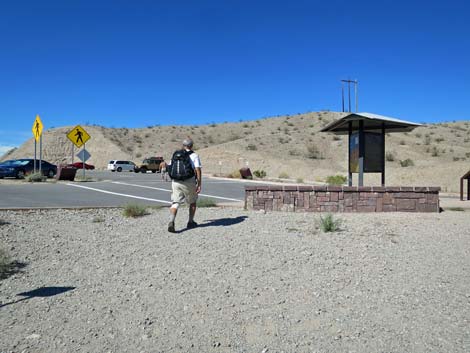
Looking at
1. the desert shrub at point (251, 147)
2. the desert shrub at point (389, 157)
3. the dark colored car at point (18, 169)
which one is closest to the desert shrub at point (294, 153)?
the desert shrub at point (251, 147)

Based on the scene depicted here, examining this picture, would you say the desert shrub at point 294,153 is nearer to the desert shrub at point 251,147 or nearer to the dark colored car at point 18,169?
the desert shrub at point 251,147

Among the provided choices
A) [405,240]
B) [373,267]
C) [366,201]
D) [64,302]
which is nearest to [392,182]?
[366,201]

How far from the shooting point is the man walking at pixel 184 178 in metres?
8.82

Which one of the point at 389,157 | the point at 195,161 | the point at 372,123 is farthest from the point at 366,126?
the point at 389,157

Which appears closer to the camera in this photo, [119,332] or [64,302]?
[119,332]

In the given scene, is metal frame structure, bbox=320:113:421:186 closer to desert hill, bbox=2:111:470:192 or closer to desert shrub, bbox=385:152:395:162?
desert hill, bbox=2:111:470:192

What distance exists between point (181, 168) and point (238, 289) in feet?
11.5

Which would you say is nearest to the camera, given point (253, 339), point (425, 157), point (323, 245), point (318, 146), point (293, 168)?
point (253, 339)

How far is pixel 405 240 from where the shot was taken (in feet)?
27.1

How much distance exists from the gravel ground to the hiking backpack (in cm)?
103

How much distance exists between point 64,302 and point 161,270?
1.41 metres

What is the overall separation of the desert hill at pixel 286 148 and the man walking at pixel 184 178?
1093 centimetres

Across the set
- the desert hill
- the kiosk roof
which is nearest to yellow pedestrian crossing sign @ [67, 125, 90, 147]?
the desert hill

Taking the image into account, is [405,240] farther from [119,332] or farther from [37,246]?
[37,246]
